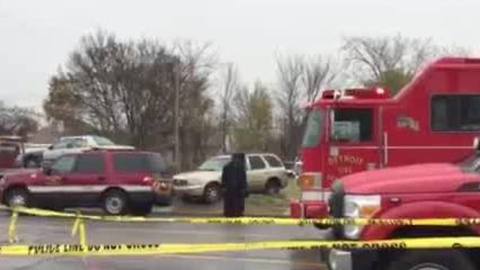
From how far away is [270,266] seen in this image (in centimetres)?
1309

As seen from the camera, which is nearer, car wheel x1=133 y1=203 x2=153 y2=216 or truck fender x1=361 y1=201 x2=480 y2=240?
truck fender x1=361 y1=201 x2=480 y2=240

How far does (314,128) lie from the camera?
16125 millimetres

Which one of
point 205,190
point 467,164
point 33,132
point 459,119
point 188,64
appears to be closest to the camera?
point 467,164

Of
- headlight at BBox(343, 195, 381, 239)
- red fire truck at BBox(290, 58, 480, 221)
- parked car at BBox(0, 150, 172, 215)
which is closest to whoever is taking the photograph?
headlight at BBox(343, 195, 381, 239)

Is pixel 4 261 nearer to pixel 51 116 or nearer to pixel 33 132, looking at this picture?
pixel 51 116

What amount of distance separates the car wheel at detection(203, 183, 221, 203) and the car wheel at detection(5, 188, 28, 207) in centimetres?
586

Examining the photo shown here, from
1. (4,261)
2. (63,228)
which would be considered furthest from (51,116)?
(4,261)

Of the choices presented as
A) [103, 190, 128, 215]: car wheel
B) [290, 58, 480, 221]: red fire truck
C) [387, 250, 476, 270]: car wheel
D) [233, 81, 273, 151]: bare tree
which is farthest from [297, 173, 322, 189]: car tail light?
[233, 81, 273, 151]: bare tree

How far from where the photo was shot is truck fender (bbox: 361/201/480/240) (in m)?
8.39

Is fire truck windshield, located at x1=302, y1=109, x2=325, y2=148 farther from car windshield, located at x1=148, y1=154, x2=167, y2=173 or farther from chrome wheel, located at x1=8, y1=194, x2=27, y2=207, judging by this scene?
chrome wheel, located at x1=8, y1=194, x2=27, y2=207

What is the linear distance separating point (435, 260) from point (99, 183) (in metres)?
17.6

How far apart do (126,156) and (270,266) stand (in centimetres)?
1303

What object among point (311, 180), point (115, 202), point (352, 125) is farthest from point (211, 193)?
point (352, 125)

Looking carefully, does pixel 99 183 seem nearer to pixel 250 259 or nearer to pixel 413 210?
pixel 250 259
